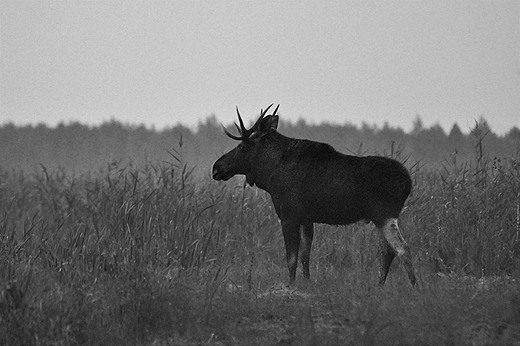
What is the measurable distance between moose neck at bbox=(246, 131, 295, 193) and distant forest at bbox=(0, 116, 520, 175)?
22.4 metres

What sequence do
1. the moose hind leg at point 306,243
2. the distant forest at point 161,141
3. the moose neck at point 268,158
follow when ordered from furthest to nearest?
the distant forest at point 161,141 < the moose neck at point 268,158 < the moose hind leg at point 306,243

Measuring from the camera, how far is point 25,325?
5.37 m

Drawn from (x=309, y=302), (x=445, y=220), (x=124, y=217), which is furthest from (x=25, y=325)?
(x=445, y=220)

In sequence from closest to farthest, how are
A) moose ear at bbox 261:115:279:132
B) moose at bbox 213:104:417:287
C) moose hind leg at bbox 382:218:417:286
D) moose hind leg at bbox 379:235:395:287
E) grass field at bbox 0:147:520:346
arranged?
1. grass field at bbox 0:147:520:346
2. moose hind leg at bbox 382:218:417:286
3. moose at bbox 213:104:417:287
4. moose hind leg at bbox 379:235:395:287
5. moose ear at bbox 261:115:279:132

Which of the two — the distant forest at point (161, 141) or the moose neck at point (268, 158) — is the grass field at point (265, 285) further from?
the distant forest at point (161, 141)

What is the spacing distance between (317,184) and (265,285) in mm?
1252

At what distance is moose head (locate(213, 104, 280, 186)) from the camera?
8.63 meters

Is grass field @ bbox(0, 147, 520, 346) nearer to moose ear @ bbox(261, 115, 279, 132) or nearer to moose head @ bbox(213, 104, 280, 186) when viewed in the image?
moose head @ bbox(213, 104, 280, 186)

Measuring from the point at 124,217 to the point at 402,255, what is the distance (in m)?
3.49

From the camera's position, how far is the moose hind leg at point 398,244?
7.19 metres

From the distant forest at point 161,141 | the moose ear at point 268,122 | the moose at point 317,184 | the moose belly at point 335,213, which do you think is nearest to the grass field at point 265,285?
the moose at point 317,184

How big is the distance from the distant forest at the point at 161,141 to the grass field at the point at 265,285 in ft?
69.8

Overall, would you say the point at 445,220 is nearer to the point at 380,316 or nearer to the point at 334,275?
the point at 334,275

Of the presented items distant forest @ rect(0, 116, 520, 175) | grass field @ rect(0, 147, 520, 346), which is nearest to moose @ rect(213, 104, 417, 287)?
grass field @ rect(0, 147, 520, 346)
